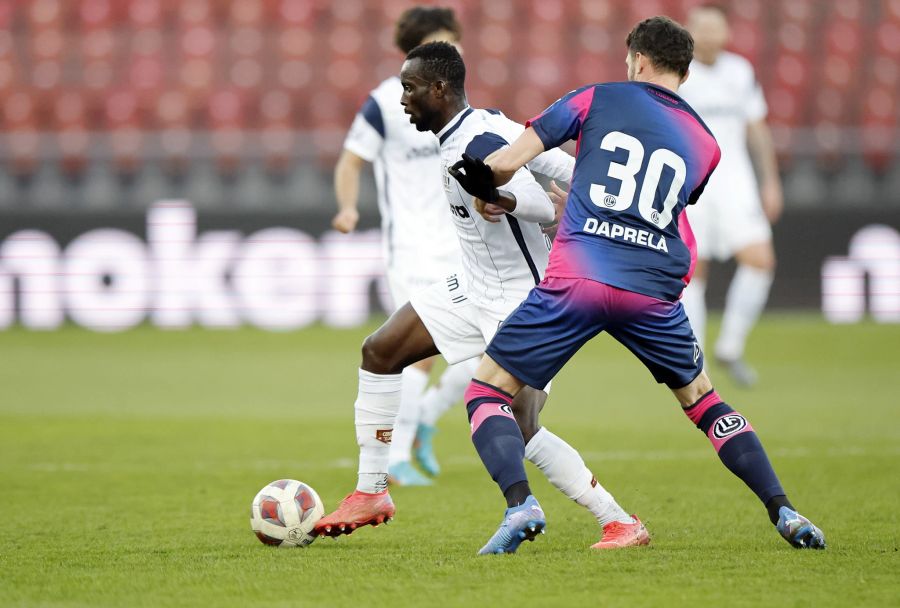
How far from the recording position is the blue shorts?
173 inches

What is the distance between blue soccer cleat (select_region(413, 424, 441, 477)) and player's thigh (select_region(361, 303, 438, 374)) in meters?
1.88

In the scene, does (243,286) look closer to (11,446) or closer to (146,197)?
(146,197)

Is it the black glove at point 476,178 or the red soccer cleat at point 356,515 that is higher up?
the black glove at point 476,178

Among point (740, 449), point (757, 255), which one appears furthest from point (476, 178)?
point (757, 255)

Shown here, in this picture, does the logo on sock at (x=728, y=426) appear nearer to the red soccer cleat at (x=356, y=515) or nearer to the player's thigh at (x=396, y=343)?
the player's thigh at (x=396, y=343)

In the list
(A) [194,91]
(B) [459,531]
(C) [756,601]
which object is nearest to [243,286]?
(A) [194,91]

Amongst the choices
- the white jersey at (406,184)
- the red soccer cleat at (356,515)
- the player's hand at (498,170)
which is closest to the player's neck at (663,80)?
the player's hand at (498,170)

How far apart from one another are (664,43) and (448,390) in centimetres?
271

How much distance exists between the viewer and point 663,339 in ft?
14.8

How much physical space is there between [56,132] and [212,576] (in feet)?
42.3

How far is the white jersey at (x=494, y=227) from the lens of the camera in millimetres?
4664

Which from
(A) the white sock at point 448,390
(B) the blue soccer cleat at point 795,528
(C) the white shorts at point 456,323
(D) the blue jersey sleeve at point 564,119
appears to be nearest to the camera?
(D) the blue jersey sleeve at point 564,119

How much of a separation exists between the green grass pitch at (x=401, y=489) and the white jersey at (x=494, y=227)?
0.92 metres

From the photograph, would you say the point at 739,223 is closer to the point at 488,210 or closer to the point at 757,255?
the point at 757,255
